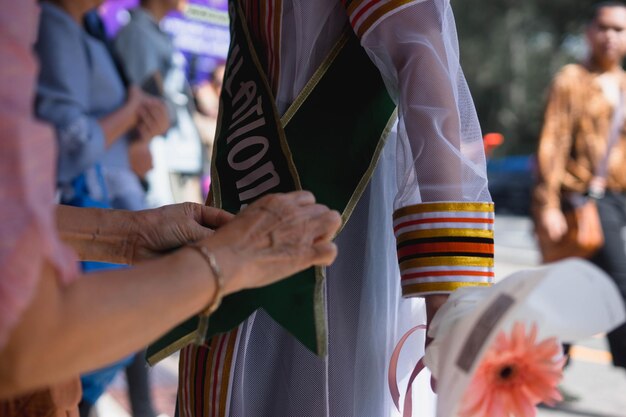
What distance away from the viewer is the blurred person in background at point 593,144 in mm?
3461

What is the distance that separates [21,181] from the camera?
2.29 ft

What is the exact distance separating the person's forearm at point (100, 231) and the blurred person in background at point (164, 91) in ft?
5.51

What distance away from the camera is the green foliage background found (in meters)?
17.3

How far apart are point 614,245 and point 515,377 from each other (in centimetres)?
265

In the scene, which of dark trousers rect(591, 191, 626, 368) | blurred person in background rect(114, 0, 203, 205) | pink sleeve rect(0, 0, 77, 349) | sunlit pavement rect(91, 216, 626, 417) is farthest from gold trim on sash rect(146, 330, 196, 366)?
dark trousers rect(591, 191, 626, 368)

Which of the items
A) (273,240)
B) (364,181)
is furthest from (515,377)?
(364,181)

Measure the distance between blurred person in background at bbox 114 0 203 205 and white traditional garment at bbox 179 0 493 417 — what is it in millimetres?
1609

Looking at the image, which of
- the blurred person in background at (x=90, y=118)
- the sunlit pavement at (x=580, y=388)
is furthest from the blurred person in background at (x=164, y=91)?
the sunlit pavement at (x=580, y=388)

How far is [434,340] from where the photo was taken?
106 centimetres

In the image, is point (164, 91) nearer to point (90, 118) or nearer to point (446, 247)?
point (90, 118)

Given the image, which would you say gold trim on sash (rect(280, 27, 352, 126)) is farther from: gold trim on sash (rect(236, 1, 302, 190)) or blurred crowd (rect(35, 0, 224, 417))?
blurred crowd (rect(35, 0, 224, 417))

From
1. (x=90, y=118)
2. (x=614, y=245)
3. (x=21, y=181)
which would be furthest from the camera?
(x=614, y=245)

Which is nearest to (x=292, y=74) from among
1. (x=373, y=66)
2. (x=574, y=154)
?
(x=373, y=66)

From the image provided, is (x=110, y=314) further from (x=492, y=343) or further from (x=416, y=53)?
(x=416, y=53)
